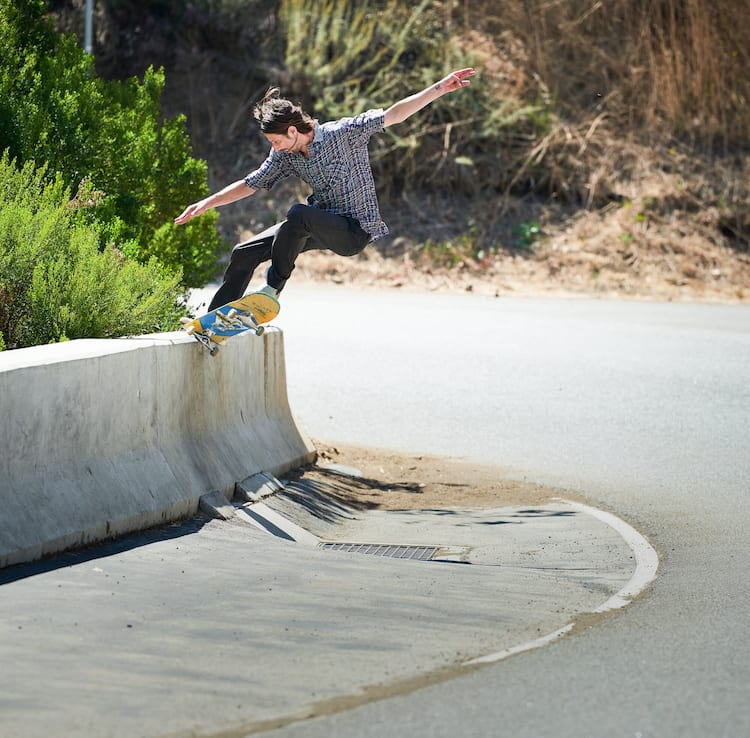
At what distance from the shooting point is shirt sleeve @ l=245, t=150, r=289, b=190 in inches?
357

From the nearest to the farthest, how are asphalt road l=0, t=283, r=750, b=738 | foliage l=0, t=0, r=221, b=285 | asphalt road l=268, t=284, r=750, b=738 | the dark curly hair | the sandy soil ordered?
asphalt road l=0, t=283, r=750, b=738 → asphalt road l=268, t=284, r=750, b=738 → the dark curly hair → the sandy soil → foliage l=0, t=0, r=221, b=285

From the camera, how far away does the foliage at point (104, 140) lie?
34.0 ft

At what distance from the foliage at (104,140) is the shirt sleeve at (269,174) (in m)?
1.29

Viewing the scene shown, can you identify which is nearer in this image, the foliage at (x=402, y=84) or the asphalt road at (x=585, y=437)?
the asphalt road at (x=585, y=437)

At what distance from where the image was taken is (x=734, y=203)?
85.5 feet

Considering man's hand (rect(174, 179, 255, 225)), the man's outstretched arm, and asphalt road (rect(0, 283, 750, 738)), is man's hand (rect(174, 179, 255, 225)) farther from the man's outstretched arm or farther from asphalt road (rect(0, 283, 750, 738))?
asphalt road (rect(0, 283, 750, 738))

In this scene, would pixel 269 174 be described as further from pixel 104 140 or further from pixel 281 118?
pixel 104 140

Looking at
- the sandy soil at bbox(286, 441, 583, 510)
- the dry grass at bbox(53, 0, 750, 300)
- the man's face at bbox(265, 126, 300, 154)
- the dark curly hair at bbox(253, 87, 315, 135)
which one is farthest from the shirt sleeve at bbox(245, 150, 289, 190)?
the dry grass at bbox(53, 0, 750, 300)

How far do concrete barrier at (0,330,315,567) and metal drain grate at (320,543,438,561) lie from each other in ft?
2.68

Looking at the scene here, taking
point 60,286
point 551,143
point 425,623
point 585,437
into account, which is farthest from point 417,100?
point 551,143

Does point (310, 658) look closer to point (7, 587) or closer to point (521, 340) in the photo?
point (7, 587)

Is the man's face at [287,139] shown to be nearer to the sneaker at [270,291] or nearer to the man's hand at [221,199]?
the man's hand at [221,199]

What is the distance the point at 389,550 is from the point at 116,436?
179 centimetres

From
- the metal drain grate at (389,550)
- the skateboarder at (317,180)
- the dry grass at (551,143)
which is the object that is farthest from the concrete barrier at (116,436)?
the dry grass at (551,143)
